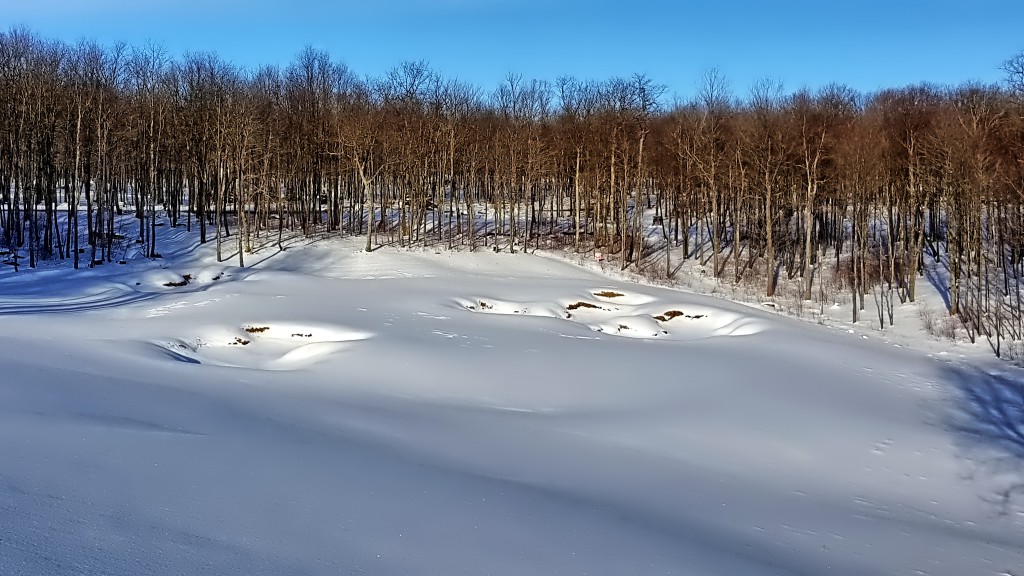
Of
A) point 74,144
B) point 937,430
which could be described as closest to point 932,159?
point 937,430

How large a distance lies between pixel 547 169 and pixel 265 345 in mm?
33255

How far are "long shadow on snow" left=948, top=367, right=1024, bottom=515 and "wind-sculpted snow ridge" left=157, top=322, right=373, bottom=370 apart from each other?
15.3 meters

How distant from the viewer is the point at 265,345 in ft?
67.6

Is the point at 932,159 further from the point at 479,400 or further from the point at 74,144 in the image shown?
the point at 74,144

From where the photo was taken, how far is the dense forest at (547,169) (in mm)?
35938

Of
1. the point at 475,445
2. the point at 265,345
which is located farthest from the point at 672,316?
the point at 475,445

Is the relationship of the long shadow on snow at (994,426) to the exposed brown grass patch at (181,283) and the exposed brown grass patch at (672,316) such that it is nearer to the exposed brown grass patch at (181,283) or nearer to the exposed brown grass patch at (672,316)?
the exposed brown grass patch at (672,316)

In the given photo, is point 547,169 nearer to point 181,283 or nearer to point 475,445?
point 181,283

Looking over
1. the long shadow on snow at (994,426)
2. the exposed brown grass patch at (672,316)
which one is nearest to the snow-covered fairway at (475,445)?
the long shadow on snow at (994,426)

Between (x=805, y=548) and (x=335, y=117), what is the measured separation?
4776 cm

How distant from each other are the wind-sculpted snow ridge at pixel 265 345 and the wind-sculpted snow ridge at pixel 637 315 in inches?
301

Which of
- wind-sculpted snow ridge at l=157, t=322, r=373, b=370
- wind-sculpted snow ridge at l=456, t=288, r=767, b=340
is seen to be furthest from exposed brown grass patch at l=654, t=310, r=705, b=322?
wind-sculpted snow ridge at l=157, t=322, r=373, b=370

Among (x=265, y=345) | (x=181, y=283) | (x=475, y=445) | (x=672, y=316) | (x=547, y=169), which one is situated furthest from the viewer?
(x=547, y=169)

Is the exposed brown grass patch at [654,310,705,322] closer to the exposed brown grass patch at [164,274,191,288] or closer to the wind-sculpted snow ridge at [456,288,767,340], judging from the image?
the wind-sculpted snow ridge at [456,288,767,340]
